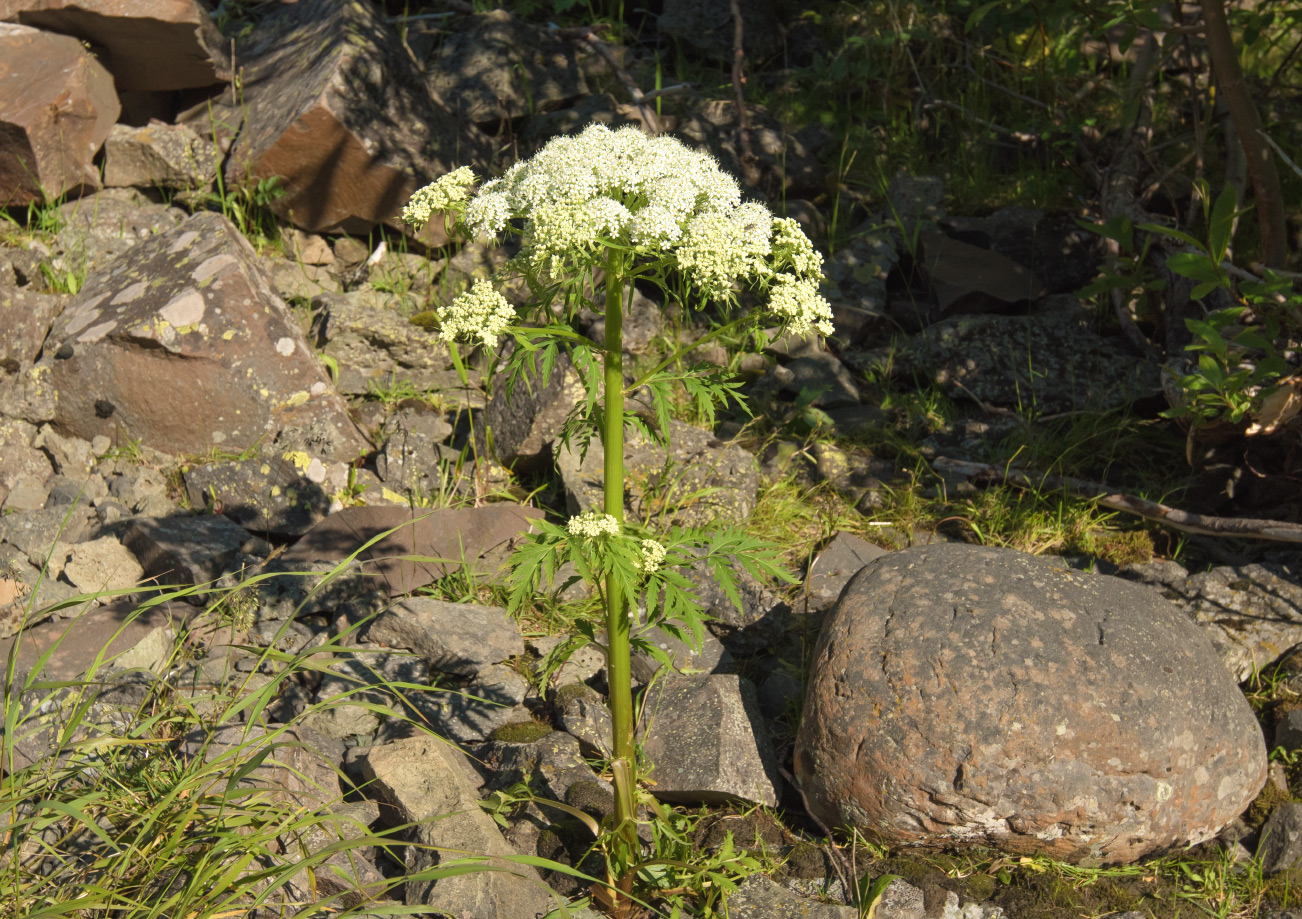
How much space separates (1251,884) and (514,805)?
7.45 feet

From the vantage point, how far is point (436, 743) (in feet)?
10.9

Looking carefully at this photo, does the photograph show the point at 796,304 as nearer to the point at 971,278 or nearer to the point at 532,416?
the point at 532,416

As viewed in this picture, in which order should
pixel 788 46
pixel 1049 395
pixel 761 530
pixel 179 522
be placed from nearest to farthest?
pixel 179 522 < pixel 761 530 < pixel 1049 395 < pixel 788 46

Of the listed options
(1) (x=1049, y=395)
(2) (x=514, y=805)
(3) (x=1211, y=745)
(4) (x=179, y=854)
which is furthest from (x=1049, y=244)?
(4) (x=179, y=854)

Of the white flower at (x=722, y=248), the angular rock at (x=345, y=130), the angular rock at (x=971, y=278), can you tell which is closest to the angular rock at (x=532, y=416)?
the angular rock at (x=345, y=130)

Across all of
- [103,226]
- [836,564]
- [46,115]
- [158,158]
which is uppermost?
[46,115]

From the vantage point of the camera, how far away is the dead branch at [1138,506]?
394cm

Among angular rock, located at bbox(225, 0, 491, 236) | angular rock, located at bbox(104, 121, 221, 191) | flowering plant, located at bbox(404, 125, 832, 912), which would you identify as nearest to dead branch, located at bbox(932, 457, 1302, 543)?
flowering plant, located at bbox(404, 125, 832, 912)

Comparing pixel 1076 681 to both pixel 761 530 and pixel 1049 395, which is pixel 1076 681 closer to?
pixel 761 530

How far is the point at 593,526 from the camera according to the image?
261cm

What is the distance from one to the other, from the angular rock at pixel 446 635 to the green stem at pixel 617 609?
847 millimetres

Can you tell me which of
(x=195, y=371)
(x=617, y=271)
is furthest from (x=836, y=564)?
(x=195, y=371)

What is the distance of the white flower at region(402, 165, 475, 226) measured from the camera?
8.82 feet

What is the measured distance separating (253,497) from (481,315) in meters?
2.26
